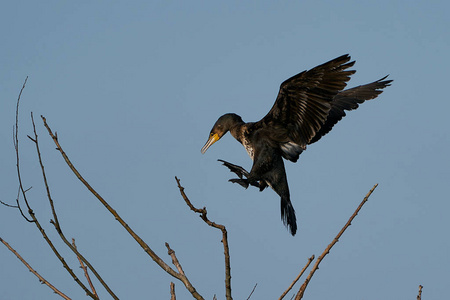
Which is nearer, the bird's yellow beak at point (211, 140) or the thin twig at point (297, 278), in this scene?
the thin twig at point (297, 278)

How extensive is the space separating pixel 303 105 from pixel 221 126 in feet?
5.02

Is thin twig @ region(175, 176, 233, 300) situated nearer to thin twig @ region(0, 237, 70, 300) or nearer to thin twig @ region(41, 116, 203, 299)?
thin twig @ region(41, 116, 203, 299)

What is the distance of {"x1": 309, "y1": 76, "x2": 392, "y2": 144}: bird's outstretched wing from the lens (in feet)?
26.2

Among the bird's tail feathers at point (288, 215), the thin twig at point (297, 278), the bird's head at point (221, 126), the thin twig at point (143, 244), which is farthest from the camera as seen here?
the bird's head at point (221, 126)

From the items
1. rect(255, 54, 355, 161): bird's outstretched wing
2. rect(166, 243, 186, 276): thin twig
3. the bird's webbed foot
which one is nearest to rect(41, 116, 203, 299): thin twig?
rect(166, 243, 186, 276): thin twig

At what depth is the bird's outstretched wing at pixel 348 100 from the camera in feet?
→ 26.2

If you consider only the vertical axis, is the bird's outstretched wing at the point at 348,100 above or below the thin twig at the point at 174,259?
above

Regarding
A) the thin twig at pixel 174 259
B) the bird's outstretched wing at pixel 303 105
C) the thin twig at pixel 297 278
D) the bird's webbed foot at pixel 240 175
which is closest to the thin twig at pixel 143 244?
the thin twig at pixel 174 259

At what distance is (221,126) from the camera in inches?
310

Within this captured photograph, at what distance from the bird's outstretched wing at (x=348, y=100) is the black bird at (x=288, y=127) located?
42 cm

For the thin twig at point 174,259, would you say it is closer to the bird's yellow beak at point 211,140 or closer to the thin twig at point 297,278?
the thin twig at point 297,278

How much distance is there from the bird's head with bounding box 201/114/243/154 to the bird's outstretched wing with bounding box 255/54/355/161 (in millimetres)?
723

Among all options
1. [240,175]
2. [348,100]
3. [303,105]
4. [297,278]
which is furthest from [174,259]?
[348,100]

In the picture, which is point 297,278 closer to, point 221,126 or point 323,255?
point 323,255
